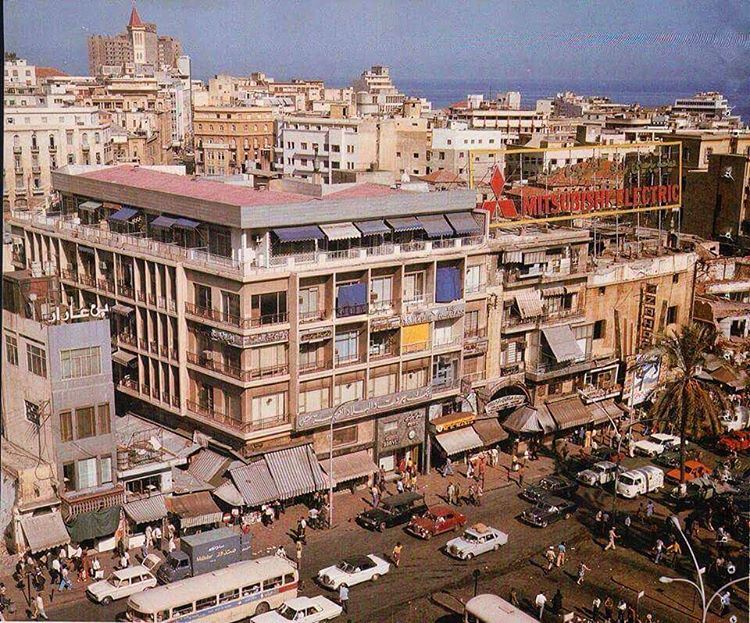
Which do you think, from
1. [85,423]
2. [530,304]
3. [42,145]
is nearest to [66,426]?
[85,423]

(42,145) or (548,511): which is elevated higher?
(42,145)

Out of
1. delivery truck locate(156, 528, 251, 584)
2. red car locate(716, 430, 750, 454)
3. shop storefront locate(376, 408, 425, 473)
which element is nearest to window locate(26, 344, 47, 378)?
delivery truck locate(156, 528, 251, 584)

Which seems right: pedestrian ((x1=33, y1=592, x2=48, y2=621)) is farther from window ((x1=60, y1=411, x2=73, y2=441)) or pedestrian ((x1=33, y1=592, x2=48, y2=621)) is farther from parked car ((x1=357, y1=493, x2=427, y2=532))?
parked car ((x1=357, y1=493, x2=427, y2=532))

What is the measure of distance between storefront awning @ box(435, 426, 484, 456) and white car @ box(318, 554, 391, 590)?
10767 millimetres

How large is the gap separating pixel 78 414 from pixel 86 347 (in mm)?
2657

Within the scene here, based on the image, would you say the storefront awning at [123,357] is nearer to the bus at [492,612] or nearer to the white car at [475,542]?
the white car at [475,542]

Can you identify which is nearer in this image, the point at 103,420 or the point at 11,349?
the point at 103,420

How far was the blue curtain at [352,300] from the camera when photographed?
139 feet

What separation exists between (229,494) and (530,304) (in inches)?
755

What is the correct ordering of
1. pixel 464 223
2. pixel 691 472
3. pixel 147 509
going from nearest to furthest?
1. pixel 147 509
2. pixel 464 223
3. pixel 691 472

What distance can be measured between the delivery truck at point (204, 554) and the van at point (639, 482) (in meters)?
18.6

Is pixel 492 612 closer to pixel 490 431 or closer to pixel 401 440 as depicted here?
pixel 401 440

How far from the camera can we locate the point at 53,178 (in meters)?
52.0

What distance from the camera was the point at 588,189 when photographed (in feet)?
195
